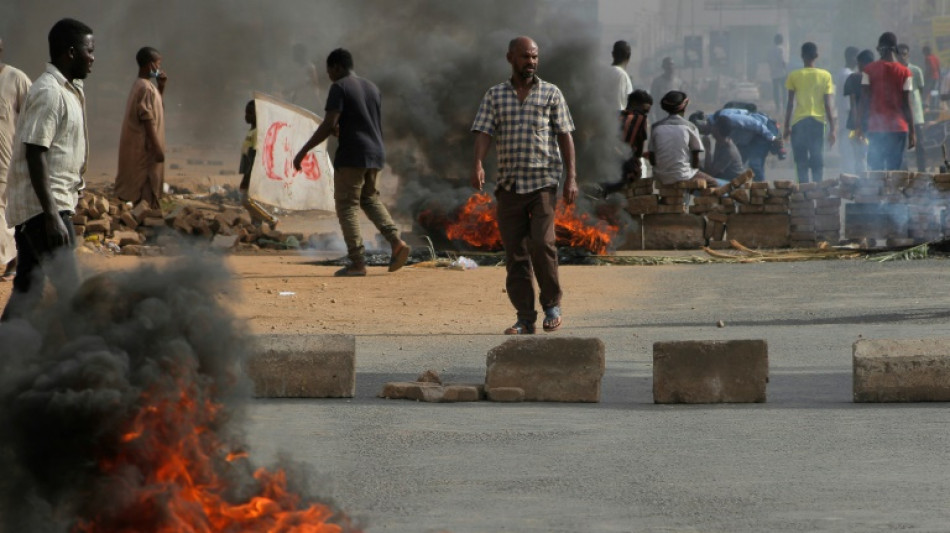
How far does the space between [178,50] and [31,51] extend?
3.59 metres

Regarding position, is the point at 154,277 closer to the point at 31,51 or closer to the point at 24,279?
the point at 24,279

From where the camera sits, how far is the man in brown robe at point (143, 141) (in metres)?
15.2

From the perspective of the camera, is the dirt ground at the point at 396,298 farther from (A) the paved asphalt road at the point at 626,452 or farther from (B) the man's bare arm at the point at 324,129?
(B) the man's bare arm at the point at 324,129

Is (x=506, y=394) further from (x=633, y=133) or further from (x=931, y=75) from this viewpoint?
(x=931, y=75)

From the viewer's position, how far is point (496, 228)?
15.9 meters

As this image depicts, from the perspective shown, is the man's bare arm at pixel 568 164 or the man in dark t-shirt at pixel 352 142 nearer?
the man's bare arm at pixel 568 164

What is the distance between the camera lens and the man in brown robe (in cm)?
1523

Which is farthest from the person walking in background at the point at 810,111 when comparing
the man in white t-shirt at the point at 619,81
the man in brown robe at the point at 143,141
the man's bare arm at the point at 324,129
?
the man's bare arm at the point at 324,129

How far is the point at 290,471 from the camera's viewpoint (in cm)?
417

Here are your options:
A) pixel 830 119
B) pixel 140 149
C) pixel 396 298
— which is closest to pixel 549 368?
pixel 396 298

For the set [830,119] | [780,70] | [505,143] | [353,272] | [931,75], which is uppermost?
[780,70]

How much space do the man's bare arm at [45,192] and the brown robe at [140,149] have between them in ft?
28.8

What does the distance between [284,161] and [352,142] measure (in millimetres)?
3304

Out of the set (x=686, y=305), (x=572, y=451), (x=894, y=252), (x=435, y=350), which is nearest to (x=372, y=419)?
(x=572, y=451)
